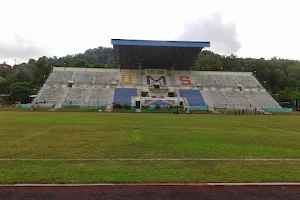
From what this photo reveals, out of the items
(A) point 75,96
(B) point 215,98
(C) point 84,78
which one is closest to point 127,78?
(C) point 84,78

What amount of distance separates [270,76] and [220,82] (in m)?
34.2

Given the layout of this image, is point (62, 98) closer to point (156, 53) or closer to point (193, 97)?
point (156, 53)

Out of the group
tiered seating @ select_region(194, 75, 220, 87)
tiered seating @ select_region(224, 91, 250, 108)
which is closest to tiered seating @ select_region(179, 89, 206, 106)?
tiered seating @ select_region(194, 75, 220, 87)

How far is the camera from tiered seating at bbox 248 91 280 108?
212 feet

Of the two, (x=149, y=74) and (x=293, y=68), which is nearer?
(x=149, y=74)

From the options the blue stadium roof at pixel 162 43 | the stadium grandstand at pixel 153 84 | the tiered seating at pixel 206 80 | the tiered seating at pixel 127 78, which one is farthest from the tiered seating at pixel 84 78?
the tiered seating at pixel 206 80

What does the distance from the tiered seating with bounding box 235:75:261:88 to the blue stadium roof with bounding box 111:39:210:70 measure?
48.1 feet

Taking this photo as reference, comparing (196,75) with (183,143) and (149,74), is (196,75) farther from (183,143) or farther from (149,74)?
(183,143)

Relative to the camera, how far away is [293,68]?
106500 millimetres

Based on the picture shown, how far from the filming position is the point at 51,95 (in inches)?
2488

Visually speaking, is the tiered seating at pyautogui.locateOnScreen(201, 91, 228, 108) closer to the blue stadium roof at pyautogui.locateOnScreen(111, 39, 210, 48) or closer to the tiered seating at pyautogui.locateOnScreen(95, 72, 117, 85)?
the blue stadium roof at pyautogui.locateOnScreen(111, 39, 210, 48)

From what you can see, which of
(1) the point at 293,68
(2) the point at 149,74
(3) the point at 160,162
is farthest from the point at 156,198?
(1) the point at 293,68

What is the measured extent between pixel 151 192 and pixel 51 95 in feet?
203

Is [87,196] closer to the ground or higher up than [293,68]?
closer to the ground
